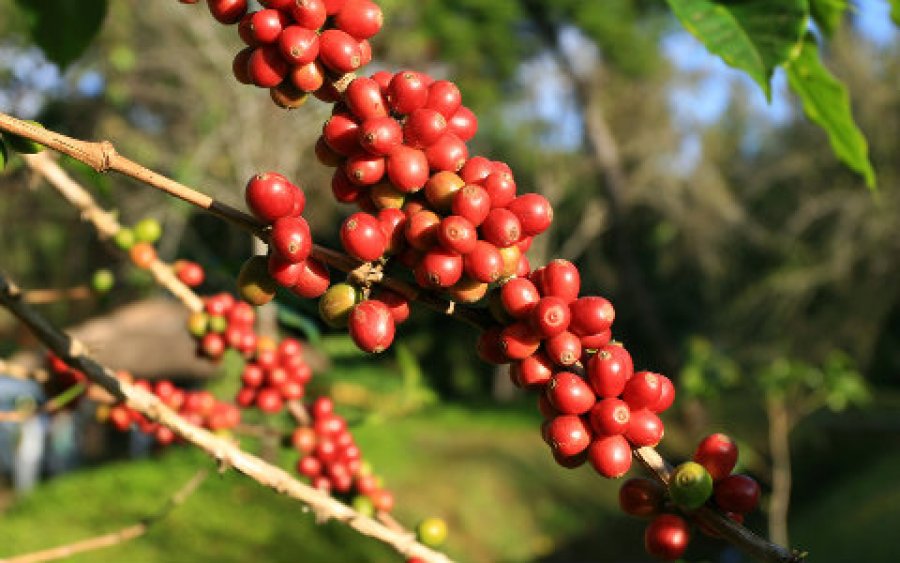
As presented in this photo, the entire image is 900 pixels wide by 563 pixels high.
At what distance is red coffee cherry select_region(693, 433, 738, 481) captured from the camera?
743 millimetres

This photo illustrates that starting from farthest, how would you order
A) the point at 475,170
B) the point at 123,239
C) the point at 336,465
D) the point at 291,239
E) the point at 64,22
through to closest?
the point at 123,239 < the point at 336,465 < the point at 64,22 < the point at 475,170 < the point at 291,239

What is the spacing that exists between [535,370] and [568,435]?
0.06 m

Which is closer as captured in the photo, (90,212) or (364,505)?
(364,505)

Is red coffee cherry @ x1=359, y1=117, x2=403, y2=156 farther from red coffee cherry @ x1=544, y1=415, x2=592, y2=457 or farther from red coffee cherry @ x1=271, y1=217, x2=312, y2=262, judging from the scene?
red coffee cherry @ x1=544, y1=415, x2=592, y2=457

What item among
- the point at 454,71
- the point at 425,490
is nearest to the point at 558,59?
the point at 454,71

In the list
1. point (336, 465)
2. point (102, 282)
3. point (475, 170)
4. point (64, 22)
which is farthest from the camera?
point (102, 282)

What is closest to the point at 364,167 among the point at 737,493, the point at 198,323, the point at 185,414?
the point at 737,493

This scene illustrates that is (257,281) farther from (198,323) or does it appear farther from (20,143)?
(198,323)

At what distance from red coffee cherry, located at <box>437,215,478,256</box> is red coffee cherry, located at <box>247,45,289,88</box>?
213 mm

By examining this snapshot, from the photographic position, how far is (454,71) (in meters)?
13.6

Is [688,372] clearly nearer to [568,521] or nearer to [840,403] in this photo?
[840,403]

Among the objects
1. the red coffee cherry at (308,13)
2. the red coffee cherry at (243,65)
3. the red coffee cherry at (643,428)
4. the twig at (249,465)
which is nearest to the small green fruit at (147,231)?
the twig at (249,465)

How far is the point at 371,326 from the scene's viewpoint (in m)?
0.69

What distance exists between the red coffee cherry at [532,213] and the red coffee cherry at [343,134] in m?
0.16
